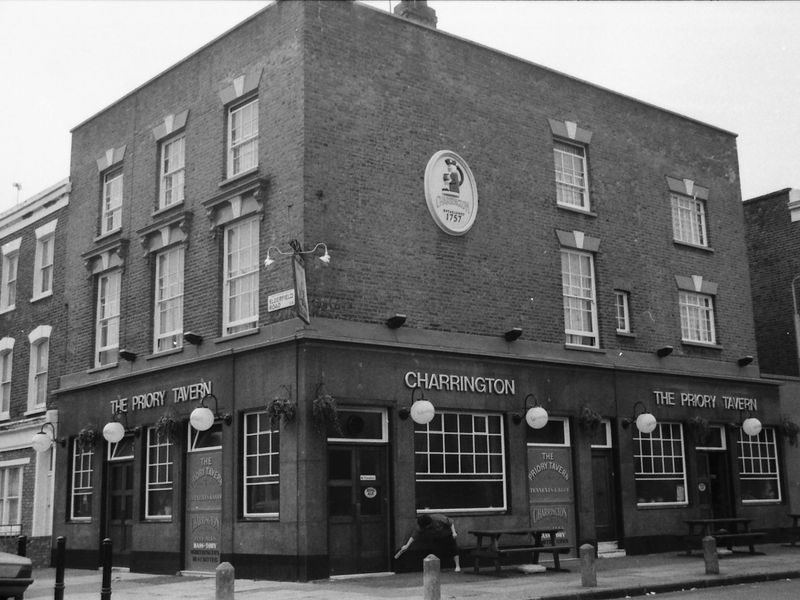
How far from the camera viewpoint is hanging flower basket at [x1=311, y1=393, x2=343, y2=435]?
1820 centimetres

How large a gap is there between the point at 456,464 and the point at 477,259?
4.59 meters

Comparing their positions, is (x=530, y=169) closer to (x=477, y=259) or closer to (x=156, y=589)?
(x=477, y=259)

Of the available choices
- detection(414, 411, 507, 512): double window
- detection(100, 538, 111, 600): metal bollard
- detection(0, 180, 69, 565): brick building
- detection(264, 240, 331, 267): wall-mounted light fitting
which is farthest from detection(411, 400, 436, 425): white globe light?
detection(0, 180, 69, 565): brick building

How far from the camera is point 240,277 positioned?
68.7 ft

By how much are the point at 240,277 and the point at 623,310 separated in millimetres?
9954

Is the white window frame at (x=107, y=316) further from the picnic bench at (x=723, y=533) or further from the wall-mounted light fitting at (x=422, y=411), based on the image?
the picnic bench at (x=723, y=533)

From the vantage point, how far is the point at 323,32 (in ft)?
66.6

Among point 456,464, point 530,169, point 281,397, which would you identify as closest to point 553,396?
point 456,464

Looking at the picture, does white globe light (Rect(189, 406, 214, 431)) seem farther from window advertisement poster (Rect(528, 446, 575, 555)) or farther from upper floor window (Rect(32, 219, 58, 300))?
upper floor window (Rect(32, 219, 58, 300))

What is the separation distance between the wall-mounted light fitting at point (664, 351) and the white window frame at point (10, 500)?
57.6 ft

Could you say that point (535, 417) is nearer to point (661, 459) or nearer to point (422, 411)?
point (422, 411)

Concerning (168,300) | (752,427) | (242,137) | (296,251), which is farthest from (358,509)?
(752,427)

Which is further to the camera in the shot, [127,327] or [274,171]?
[127,327]

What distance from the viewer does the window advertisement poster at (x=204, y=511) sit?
2034cm
